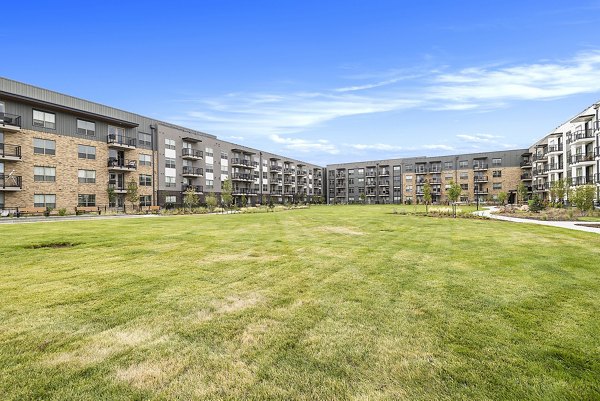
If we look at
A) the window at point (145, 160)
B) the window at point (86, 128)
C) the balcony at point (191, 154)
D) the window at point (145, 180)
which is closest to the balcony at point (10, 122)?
the window at point (86, 128)

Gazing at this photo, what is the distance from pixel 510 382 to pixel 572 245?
1252 centimetres

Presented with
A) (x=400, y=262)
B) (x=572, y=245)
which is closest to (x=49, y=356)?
(x=400, y=262)

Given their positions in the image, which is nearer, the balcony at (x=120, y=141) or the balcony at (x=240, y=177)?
the balcony at (x=120, y=141)

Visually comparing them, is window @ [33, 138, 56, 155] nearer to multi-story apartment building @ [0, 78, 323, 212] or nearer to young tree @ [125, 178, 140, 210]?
multi-story apartment building @ [0, 78, 323, 212]

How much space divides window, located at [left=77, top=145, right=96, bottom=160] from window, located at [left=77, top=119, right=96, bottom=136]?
179 cm

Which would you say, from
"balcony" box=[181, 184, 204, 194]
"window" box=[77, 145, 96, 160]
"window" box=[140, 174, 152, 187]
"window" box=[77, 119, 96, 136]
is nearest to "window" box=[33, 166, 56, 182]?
"window" box=[77, 145, 96, 160]

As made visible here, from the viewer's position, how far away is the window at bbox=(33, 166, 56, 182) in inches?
1476

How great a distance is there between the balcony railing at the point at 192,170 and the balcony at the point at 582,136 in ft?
200

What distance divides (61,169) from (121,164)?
831cm

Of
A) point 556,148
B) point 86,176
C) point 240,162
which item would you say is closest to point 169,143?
point 86,176

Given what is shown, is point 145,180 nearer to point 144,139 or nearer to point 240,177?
point 144,139

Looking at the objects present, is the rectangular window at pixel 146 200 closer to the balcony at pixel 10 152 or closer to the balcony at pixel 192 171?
the balcony at pixel 192 171

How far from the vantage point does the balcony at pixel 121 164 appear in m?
45.7

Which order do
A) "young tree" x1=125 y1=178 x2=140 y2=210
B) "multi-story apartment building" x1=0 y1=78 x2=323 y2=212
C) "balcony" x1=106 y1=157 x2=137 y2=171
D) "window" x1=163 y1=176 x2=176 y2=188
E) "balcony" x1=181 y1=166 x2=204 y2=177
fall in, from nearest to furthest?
"multi-story apartment building" x1=0 y1=78 x2=323 y2=212, "young tree" x1=125 y1=178 x2=140 y2=210, "balcony" x1=106 y1=157 x2=137 y2=171, "window" x1=163 y1=176 x2=176 y2=188, "balcony" x1=181 y1=166 x2=204 y2=177
